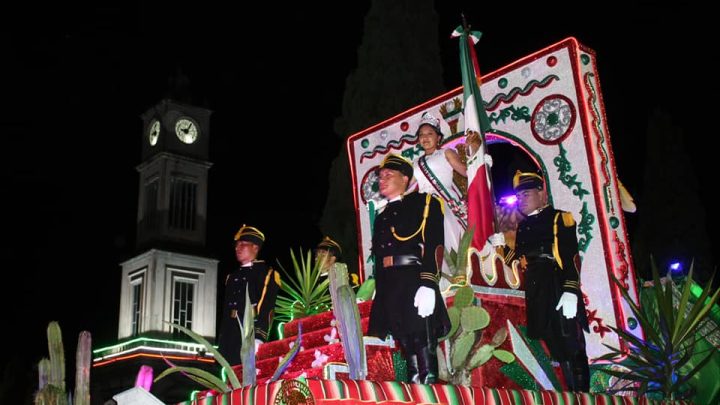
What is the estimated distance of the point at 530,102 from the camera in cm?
842

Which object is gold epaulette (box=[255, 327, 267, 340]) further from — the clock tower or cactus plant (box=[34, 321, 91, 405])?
the clock tower

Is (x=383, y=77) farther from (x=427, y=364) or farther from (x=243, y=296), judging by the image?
(x=427, y=364)

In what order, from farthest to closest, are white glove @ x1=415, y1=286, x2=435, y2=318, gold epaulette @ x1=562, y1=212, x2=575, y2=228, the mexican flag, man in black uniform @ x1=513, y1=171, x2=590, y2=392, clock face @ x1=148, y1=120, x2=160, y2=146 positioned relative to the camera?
clock face @ x1=148, y1=120, x2=160, y2=146, the mexican flag, gold epaulette @ x1=562, y1=212, x2=575, y2=228, man in black uniform @ x1=513, y1=171, x2=590, y2=392, white glove @ x1=415, y1=286, x2=435, y2=318

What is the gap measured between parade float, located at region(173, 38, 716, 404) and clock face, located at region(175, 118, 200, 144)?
37820 millimetres

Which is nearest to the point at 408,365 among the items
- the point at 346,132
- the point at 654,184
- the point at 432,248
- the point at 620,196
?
the point at 432,248

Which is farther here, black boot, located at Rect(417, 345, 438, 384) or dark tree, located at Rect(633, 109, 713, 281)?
dark tree, located at Rect(633, 109, 713, 281)

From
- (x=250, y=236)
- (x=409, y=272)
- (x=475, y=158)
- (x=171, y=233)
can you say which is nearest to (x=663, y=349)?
(x=409, y=272)

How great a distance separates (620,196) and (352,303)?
3832 mm

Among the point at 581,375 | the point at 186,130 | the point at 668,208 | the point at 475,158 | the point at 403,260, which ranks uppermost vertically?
the point at 186,130

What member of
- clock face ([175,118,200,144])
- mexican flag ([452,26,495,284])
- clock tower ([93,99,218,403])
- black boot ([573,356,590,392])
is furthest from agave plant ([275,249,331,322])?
clock face ([175,118,200,144])

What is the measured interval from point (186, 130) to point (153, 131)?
2.14m

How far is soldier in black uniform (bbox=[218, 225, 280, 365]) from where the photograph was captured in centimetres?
765

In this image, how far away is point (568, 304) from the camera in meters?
6.44

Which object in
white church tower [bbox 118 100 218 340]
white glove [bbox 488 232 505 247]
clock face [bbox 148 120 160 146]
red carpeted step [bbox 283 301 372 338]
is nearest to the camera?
white glove [bbox 488 232 505 247]
